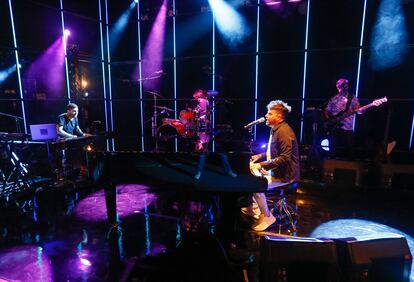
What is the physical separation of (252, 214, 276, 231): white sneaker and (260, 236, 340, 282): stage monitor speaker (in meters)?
1.70

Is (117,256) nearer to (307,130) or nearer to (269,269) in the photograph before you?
(269,269)

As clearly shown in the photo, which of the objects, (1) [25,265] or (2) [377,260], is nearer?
(2) [377,260]

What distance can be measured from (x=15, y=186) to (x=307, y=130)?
6071mm

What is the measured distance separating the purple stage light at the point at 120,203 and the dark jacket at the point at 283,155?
2.12 m

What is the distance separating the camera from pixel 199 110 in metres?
7.64

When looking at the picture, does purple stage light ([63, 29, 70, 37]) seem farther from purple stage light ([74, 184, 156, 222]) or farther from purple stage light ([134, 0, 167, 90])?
purple stage light ([74, 184, 156, 222])

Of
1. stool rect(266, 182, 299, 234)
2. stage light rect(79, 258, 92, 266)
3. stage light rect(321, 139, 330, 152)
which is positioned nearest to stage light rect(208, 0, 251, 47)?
stage light rect(321, 139, 330, 152)

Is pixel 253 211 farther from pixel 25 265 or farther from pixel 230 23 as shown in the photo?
pixel 230 23

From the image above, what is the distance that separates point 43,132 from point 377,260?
15.7ft

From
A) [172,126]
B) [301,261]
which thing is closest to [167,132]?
[172,126]

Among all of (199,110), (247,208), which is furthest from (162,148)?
(247,208)

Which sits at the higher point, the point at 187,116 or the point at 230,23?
the point at 230,23

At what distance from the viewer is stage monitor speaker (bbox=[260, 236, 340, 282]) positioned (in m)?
1.81

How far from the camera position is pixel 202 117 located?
25.0ft
